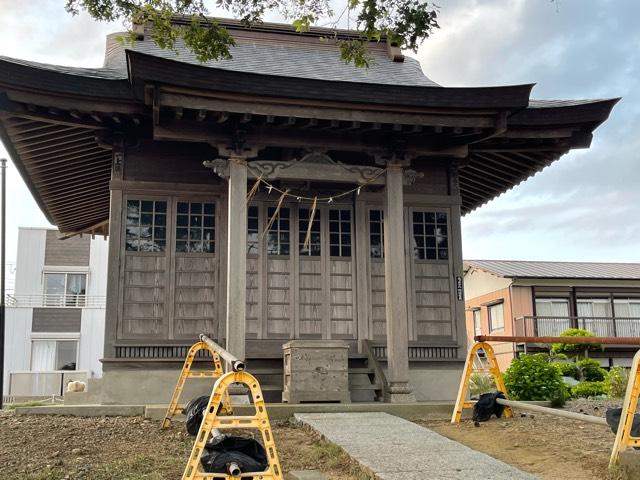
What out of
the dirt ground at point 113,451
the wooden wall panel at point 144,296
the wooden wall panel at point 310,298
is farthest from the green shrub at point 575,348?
the dirt ground at point 113,451

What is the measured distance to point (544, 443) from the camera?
6.13 m

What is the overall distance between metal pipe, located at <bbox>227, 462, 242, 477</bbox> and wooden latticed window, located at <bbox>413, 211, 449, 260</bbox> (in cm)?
692

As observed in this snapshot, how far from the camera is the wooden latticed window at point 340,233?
34.4 feet

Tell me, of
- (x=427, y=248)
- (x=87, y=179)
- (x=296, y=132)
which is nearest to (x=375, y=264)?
(x=427, y=248)

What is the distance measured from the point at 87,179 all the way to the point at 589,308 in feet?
80.2

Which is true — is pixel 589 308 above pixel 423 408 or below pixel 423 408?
above

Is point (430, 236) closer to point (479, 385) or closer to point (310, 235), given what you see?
point (310, 235)

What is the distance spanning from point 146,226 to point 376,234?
11.6 feet

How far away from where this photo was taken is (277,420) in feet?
25.3

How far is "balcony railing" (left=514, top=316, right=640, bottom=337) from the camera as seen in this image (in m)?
28.0

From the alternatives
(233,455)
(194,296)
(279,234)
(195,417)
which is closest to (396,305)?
(279,234)

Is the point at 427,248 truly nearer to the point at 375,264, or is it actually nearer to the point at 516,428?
the point at 375,264

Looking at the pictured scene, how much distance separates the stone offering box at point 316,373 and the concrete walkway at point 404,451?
961 millimetres

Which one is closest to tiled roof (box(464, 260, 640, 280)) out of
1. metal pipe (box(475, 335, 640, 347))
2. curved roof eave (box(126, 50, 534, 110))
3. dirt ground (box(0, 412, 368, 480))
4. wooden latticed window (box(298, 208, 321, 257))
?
wooden latticed window (box(298, 208, 321, 257))
